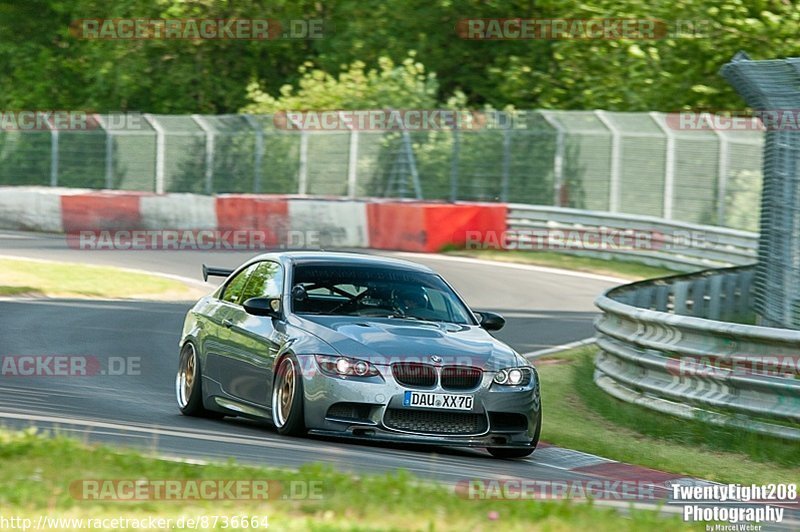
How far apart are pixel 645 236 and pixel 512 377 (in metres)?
18.4

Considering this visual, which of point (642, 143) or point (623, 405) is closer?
point (623, 405)

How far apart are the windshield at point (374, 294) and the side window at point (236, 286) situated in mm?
743

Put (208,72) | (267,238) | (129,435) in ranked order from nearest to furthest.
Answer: (129,435) < (267,238) < (208,72)

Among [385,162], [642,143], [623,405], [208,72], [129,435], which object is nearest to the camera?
[129,435]

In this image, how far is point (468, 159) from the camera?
107 feet

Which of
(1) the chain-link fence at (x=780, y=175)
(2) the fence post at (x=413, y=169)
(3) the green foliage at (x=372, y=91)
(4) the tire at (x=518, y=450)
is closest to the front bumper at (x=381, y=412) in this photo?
(4) the tire at (x=518, y=450)

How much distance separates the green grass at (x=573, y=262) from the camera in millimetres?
27688

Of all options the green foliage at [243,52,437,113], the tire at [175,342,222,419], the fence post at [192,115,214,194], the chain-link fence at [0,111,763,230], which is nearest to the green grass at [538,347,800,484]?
the tire at [175,342,222,419]

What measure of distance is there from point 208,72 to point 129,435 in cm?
4019

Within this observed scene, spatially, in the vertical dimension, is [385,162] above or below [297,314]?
below

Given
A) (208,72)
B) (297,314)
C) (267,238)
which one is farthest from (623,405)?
(208,72)

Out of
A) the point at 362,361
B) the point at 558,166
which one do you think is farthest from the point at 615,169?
the point at 362,361

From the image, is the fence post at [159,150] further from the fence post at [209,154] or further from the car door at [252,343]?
the car door at [252,343]

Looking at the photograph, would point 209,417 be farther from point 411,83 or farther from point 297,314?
point 411,83
